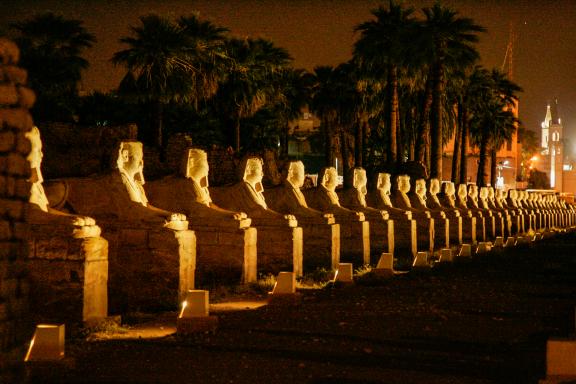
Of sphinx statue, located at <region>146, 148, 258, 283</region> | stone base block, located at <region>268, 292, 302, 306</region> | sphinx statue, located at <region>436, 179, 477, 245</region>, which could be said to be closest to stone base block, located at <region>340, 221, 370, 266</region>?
sphinx statue, located at <region>146, 148, 258, 283</region>

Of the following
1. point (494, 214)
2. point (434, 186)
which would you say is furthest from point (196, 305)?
point (494, 214)

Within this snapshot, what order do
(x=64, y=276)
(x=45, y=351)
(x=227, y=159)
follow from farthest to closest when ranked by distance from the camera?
(x=227, y=159) → (x=64, y=276) → (x=45, y=351)

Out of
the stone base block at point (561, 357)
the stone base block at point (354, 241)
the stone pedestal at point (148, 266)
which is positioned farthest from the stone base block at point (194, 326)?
the stone base block at point (354, 241)

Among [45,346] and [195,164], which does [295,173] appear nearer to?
[195,164]

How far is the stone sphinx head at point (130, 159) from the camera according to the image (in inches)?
579

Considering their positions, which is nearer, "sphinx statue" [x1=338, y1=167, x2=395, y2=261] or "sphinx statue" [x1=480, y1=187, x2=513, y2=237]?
"sphinx statue" [x1=338, y1=167, x2=395, y2=261]

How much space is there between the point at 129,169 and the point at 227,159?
8.74 meters

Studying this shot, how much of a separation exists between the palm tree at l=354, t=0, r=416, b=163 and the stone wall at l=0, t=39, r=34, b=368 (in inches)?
1201

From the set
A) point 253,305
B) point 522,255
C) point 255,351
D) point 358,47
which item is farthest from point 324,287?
point 358,47

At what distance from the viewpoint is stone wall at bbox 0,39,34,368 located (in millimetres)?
7121

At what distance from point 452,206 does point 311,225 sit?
16.8 metres

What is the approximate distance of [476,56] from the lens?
3925 centimetres

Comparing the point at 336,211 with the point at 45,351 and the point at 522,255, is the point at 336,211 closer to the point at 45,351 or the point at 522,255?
the point at 522,255

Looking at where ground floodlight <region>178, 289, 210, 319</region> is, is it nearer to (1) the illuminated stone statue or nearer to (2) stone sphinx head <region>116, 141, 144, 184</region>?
(1) the illuminated stone statue
